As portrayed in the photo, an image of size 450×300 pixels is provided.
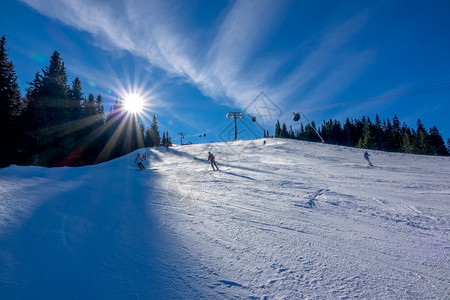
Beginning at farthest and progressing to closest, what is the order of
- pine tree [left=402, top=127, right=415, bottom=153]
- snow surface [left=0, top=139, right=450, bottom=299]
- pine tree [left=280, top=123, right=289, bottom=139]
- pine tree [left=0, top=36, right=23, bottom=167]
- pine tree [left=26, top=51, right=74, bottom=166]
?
1. pine tree [left=280, top=123, right=289, bottom=139]
2. pine tree [left=402, top=127, right=415, bottom=153]
3. pine tree [left=26, top=51, right=74, bottom=166]
4. pine tree [left=0, top=36, right=23, bottom=167]
5. snow surface [left=0, top=139, right=450, bottom=299]

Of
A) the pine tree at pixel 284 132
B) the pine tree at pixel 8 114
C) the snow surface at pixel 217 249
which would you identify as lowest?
the snow surface at pixel 217 249

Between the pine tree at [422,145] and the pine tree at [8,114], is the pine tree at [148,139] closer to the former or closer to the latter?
the pine tree at [8,114]

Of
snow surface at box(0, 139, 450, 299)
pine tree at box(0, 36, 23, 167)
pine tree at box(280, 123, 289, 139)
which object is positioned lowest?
snow surface at box(0, 139, 450, 299)

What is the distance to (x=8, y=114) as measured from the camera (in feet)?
67.7

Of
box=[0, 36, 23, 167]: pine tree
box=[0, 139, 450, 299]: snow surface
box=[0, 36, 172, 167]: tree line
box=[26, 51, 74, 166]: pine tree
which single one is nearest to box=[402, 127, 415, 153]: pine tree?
box=[0, 139, 450, 299]: snow surface

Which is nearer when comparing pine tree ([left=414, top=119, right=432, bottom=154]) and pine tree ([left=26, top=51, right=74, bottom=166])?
pine tree ([left=26, top=51, right=74, bottom=166])

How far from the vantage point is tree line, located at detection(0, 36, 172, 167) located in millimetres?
20891

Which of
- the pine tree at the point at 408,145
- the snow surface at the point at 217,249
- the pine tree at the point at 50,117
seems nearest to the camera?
the snow surface at the point at 217,249

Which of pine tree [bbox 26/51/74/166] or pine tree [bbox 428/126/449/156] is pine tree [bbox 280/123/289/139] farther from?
pine tree [bbox 26/51/74/166]

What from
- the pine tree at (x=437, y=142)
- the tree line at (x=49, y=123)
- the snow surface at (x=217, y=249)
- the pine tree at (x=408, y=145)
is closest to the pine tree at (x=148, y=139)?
the tree line at (x=49, y=123)

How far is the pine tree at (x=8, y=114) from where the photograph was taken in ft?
66.0

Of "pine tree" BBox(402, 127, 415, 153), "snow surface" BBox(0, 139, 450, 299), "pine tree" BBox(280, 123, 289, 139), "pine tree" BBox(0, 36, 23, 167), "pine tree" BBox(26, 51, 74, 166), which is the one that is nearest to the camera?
"snow surface" BBox(0, 139, 450, 299)

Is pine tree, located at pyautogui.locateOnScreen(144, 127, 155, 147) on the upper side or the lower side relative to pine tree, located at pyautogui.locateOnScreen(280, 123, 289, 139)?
lower

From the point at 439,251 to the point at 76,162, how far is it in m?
39.2
